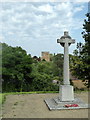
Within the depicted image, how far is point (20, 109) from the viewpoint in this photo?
7.28 meters

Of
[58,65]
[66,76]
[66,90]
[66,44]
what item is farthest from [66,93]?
[58,65]

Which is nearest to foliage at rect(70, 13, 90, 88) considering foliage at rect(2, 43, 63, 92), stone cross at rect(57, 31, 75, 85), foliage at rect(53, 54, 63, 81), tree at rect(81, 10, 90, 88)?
tree at rect(81, 10, 90, 88)

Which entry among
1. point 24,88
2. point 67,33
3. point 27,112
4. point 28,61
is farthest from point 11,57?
point 27,112

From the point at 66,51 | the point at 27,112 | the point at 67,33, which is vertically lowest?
the point at 27,112

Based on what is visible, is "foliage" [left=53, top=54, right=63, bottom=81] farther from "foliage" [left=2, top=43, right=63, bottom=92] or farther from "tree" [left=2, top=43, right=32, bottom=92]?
"tree" [left=2, top=43, right=32, bottom=92]

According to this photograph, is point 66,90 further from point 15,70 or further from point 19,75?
point 15,70

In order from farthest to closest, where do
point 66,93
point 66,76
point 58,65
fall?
point 58,65, point 66,76, point 66,93

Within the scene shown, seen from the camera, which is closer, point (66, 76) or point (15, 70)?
point (66, 76)

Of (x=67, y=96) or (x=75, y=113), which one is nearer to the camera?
(x=75, y=113)

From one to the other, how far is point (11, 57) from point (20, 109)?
838 cm

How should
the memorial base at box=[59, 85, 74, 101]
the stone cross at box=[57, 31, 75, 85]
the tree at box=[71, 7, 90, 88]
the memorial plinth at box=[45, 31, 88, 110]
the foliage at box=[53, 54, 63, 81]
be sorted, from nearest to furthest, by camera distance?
1. the memorial plinth at box=[45, 31, 88, 110]
2. the memorial base at box=[59, 85, 74, 101]
3. the stone cross at box=[57, 31, 75, 85]
4. the tree at box=[71, 7, 90, 88]
5. the foliage at box=[53, 54, 63, 81]

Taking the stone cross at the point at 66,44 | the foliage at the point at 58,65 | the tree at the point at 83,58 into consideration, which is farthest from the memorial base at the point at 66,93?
the foliage at the point at 58,65

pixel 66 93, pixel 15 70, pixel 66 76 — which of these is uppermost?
pixel 15 70

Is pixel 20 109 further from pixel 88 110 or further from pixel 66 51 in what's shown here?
pixel 66 51
